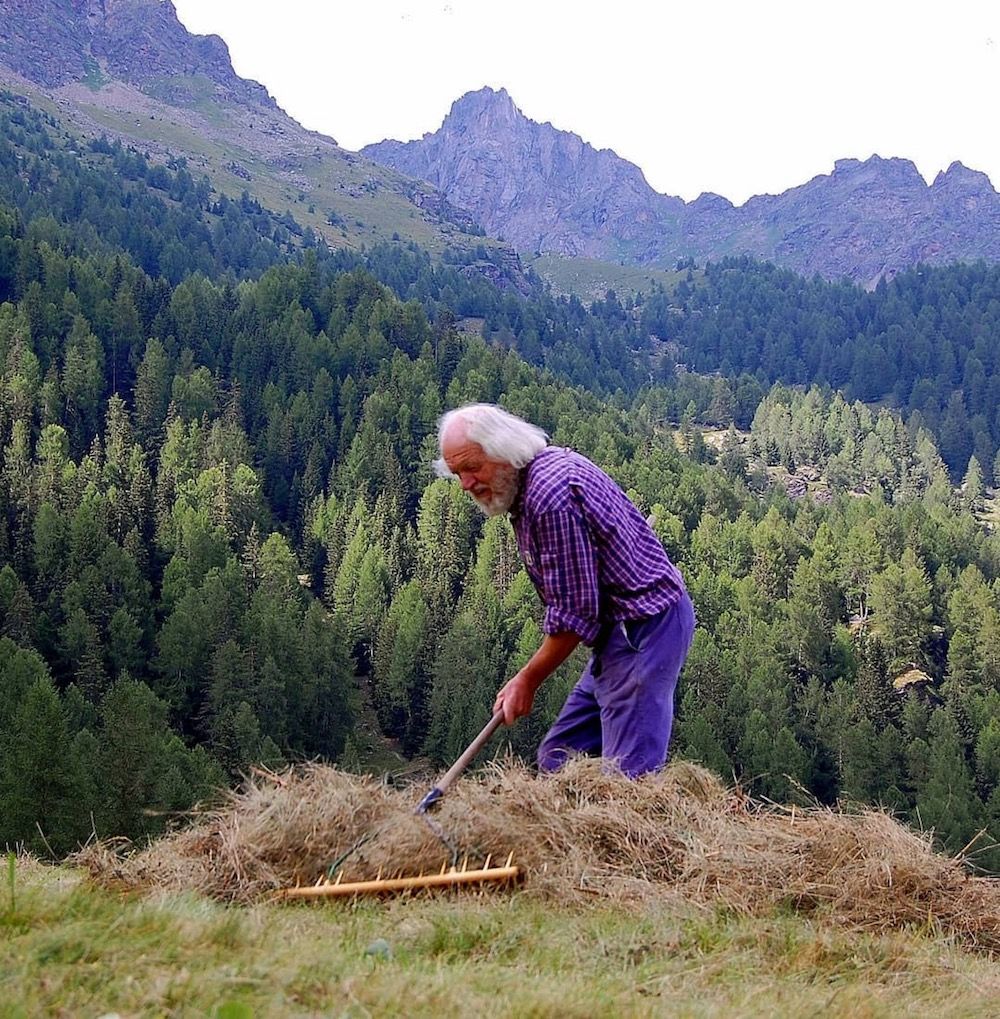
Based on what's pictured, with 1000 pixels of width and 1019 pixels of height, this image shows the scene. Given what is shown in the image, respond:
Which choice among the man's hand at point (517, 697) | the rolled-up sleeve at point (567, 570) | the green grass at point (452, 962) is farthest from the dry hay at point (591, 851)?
the rolled-up sleeve at point (567, 570)

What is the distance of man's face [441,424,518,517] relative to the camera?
6.09 meters

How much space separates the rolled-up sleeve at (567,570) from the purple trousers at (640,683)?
0.43m

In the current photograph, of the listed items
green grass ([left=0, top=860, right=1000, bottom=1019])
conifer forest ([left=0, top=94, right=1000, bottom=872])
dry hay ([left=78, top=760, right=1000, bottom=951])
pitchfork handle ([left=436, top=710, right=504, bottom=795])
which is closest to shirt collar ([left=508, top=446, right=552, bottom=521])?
pitchfork handle ([left=436, top=710, right=504, bottom=795])

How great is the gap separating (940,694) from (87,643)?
5672 cm

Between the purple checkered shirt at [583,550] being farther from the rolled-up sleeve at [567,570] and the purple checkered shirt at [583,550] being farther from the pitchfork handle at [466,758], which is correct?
the pitchfork handle at [466,758]

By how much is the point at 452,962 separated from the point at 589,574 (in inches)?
95.3

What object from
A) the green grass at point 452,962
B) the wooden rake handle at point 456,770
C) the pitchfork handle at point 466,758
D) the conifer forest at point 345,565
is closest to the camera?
the green grass at point 452,962

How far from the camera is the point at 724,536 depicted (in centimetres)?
8662

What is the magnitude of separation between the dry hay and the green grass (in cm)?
28

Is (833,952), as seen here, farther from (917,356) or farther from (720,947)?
(917,356)

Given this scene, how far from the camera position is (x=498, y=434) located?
19.9 feet

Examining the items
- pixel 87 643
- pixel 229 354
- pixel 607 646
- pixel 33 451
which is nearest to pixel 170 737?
pixel 87 643

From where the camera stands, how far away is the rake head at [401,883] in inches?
213

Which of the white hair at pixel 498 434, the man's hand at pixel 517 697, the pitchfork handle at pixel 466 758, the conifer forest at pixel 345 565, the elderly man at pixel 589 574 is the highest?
the white hair at pixel 498 434
